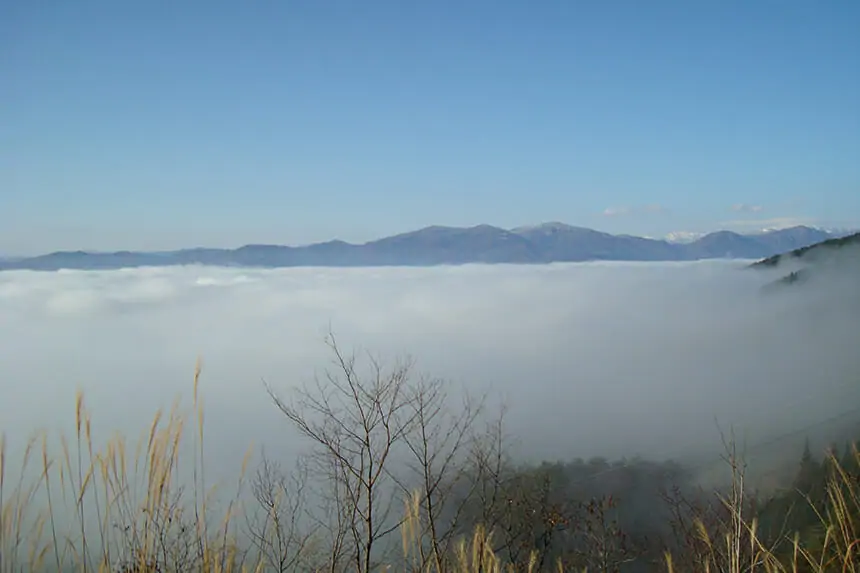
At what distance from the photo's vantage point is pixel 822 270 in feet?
325

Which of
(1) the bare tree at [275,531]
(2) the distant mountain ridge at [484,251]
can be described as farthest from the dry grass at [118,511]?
(2) the distant mountain ridge at [484,251]

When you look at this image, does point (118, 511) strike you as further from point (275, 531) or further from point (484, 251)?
point (484, 251)

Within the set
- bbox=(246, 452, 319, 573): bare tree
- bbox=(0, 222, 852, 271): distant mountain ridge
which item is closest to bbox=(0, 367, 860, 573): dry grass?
bbox=(246, 452, 319, 573): bare tree

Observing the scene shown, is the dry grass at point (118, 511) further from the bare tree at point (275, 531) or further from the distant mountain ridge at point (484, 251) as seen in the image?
the distant mountain ridge at point (484, 251)

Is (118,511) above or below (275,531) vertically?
above

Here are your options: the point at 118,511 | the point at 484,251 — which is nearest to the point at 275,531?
the point at 118,511

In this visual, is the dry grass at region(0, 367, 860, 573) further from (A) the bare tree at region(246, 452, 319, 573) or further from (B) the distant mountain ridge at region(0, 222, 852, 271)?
(B) the distant mountain ridge at region(0, 222, 852, 271)

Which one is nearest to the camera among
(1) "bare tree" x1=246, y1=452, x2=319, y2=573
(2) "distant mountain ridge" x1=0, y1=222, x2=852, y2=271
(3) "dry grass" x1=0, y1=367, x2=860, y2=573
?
(3) "dry grass" x1=0, y1=367, x2=860, y2=573

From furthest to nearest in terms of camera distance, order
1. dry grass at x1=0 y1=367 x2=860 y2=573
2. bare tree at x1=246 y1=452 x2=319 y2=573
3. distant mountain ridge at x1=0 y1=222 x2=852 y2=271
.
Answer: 1. distant mountain ridge at x1=0 y1=222 x2=852 y2=271
2. bare tree at x1=246 y1=452 x2=319 y2=573
3. dry grass at x1=0 y1=367 x2=860 y2=573

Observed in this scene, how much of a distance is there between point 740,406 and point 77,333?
375 feet

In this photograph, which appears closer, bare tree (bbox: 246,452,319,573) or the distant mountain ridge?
bare tree (bbox: 246,452,319,573)

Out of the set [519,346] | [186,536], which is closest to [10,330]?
[519,346]

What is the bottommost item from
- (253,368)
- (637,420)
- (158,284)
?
(637,420)

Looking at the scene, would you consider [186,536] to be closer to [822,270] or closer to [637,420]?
[637,420]
